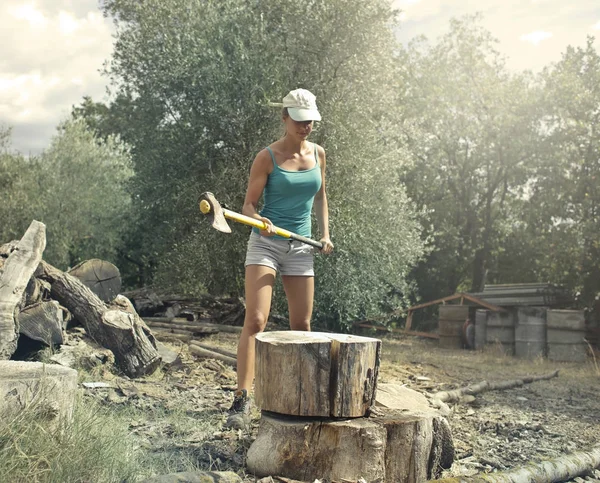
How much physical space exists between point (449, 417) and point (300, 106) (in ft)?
10.9

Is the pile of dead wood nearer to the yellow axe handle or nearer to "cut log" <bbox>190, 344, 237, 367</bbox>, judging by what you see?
"cut log" <bbox>190, 344, 237, 367</bbox>

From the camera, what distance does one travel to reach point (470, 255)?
23.8 metres

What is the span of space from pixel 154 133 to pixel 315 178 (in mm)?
9442

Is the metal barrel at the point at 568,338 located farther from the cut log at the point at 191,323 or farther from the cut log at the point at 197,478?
the cut log at the point at 197,478

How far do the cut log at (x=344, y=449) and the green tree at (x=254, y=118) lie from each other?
30.2 feet

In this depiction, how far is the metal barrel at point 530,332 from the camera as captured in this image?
13914 millimetres

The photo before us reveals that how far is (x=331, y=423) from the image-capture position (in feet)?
13.4

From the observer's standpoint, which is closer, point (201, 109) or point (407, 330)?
point (201, 109)

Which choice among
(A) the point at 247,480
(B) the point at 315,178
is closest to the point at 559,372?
(B) the point at 315,178

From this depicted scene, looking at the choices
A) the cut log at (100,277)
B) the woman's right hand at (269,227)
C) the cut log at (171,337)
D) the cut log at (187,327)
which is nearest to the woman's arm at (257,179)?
the woman's right hand at (269,227)

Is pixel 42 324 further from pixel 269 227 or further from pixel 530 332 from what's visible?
pixel 530 332

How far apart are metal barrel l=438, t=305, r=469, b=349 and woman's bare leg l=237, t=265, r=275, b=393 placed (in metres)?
11.9

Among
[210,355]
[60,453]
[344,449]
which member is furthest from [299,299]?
[210,355]

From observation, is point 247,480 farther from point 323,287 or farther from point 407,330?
point 407,330
